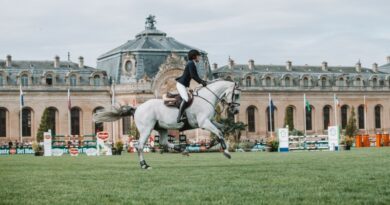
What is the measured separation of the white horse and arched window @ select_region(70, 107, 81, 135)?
245 ft

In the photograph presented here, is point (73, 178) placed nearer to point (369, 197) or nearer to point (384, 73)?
point (369, 197)

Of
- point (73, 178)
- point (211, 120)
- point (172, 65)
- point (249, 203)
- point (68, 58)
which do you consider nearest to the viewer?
point (249, 203)

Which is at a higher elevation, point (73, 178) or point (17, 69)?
point (17, 69)

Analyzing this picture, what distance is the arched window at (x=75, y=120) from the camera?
9601 cm

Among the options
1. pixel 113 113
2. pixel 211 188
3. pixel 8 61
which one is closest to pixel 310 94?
pixel 8 61

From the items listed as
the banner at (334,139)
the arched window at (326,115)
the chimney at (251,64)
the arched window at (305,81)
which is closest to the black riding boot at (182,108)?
the banner at (334,139)

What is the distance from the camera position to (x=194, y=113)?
21.5 meters

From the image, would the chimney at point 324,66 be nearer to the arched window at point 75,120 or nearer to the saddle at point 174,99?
the arched window at point 75,120

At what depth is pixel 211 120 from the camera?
21375 mm

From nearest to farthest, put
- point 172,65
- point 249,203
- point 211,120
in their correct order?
point 249,203 → point 211,120 → point 172,65

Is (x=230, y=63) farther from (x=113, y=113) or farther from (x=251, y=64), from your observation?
(x=113, y=113)

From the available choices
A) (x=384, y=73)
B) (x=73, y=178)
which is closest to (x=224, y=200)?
(x=73, y=178)

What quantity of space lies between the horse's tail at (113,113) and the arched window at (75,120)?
73448mm

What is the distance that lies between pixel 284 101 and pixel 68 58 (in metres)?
29.3
